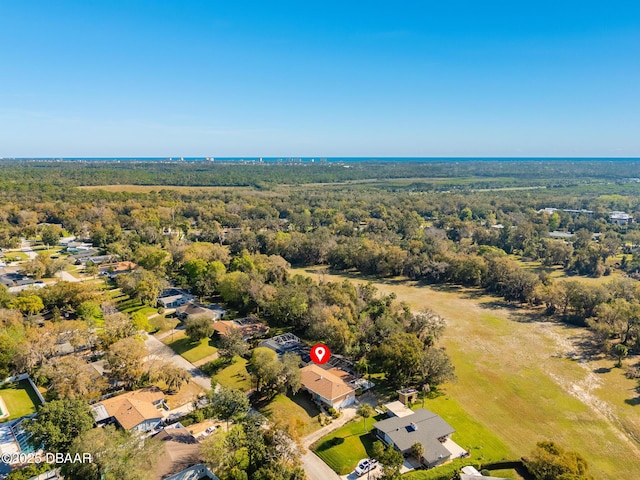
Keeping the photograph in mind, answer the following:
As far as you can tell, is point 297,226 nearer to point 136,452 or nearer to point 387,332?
point 387,332

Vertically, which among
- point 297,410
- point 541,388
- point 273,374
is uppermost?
point 273,374

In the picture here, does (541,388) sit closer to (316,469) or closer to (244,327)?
(316,469)

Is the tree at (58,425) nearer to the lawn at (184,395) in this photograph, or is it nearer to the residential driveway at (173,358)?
the lawn at (184,395)

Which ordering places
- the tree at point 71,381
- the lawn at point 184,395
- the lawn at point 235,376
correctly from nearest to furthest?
the tree at point 71,381 < the lawn at point 184,395 < the lawn at point 235,376

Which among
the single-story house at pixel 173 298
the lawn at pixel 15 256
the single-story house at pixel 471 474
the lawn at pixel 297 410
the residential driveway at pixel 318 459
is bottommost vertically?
the residential driveway at pixel 318 459

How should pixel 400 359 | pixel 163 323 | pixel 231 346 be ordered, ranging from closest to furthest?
pixel 400 359 → pixel 231 346 → pixel 163 323

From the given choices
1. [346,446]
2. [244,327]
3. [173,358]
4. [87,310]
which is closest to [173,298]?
[87,310]

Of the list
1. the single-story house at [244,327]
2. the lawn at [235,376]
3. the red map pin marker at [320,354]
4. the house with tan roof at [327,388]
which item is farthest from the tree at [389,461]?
the single-story house at [244,327]

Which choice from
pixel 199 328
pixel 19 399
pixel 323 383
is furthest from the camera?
pixel 199 328
